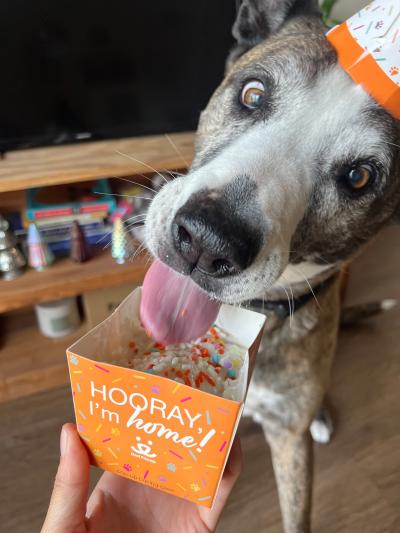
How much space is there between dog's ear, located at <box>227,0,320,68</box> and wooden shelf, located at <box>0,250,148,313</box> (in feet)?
2.59

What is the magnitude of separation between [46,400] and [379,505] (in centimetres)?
123

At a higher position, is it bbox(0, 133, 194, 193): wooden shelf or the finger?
bbox(0, 133, 194, 193): wooden shelf

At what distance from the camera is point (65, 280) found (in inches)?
61.1

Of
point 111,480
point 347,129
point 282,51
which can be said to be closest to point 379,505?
point 111,480

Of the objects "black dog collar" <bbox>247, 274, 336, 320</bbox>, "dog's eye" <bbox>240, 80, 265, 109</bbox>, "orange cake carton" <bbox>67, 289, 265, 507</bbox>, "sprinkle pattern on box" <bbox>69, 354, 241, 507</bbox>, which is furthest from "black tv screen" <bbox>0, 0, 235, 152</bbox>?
"sprinkle pattern on box" <bbox>69, 354, 241, 507</bbox>

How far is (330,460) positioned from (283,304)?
33.2 inches

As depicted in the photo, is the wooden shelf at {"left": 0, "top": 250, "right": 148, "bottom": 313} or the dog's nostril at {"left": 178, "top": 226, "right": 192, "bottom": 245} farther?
the wooden shelf at {"left": 0, "top": 250, "right": 148, "bottom": 313}

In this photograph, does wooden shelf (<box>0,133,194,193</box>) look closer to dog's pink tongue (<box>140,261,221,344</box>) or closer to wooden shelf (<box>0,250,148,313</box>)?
wooden shelf (<box>0,250,148,313</box>)

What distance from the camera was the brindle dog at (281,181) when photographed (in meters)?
0.73

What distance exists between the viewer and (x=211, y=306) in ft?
2.95

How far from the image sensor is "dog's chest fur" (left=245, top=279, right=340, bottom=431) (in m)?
1.13

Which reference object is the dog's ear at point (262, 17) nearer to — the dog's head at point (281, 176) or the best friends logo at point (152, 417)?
the dog's head at point (281, 176)

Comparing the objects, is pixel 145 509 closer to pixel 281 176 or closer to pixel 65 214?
pixel 281 176

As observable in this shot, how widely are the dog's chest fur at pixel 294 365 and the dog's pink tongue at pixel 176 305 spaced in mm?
287
